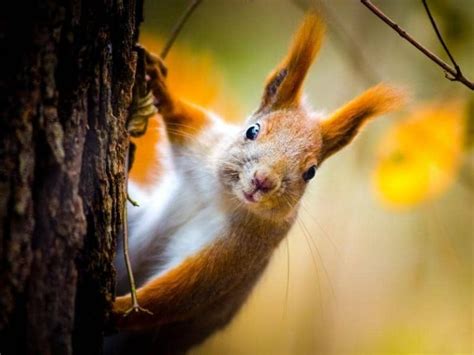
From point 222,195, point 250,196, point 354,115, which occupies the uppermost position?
point 354,115

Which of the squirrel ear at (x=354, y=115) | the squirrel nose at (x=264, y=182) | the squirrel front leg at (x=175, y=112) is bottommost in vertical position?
the squirrel front leg at (x=175, y=112)

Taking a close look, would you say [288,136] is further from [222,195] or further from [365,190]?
[365,190]

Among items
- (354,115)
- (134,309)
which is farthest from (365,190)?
(134,309)

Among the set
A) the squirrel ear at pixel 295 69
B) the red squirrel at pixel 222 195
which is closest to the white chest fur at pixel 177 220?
the red squirrel at pixel 222 195

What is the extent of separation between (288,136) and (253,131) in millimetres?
90

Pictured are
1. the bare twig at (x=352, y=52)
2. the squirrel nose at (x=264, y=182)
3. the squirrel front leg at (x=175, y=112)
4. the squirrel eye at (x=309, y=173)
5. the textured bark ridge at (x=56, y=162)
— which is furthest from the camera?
the bare twig at (x=352, y=52)

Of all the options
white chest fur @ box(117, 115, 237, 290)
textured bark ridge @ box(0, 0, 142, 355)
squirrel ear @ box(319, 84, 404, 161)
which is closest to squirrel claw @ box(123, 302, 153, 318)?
textured bark ridge @ box(0, 0, 142, 355)

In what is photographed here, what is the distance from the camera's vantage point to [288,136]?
149cm

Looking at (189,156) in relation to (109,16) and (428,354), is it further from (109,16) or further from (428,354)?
(428,354)

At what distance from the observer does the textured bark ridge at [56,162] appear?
91cm

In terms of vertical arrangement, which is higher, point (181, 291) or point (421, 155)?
point (421, 155)

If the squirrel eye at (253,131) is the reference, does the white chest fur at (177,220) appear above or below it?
Answer: below

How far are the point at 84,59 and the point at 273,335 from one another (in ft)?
5.40

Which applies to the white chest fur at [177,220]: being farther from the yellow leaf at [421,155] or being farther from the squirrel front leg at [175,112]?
the yellow leaf at [421,155]
